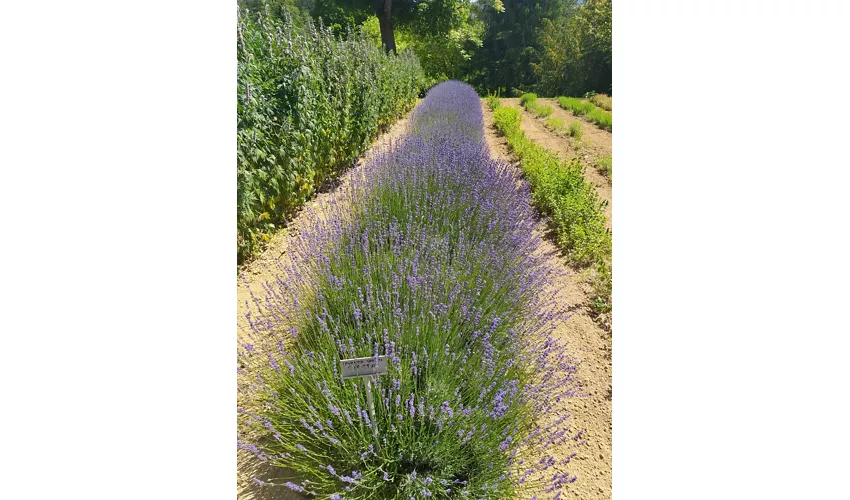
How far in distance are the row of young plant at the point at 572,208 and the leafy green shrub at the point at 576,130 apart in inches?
13.2

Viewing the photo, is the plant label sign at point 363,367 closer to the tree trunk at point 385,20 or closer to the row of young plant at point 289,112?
the row of young plant at point 289,112

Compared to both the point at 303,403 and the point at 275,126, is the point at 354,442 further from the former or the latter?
the point at 275,126

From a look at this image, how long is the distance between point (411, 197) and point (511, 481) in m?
1.67

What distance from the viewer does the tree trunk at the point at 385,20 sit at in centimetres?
271

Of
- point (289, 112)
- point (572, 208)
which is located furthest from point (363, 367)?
point (289, 112)

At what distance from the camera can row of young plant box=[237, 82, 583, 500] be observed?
127 centimetres

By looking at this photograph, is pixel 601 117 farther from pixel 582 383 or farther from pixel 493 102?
pixel 582 383

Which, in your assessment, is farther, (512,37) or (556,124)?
(556,124)

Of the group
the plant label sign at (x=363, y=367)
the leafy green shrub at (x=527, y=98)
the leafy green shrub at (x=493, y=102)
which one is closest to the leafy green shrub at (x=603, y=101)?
the leafy green shrub at (x=527, y=98)

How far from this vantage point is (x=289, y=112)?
10.3 feet

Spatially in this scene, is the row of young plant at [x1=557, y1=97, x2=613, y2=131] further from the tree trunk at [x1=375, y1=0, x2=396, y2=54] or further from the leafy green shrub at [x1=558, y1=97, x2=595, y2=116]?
the tree trunk at [x1=375, y1=0, x2=396, y2=54]

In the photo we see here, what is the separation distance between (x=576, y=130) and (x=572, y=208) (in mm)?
714

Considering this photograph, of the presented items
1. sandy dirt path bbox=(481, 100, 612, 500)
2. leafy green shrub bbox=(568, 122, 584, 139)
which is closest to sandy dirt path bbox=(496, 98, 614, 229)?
leafy green shrub bbox=(568, 122, 584, 139)

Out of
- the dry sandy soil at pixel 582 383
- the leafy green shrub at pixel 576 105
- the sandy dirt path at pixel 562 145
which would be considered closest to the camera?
the dry sandy soil at pixel 582 383
